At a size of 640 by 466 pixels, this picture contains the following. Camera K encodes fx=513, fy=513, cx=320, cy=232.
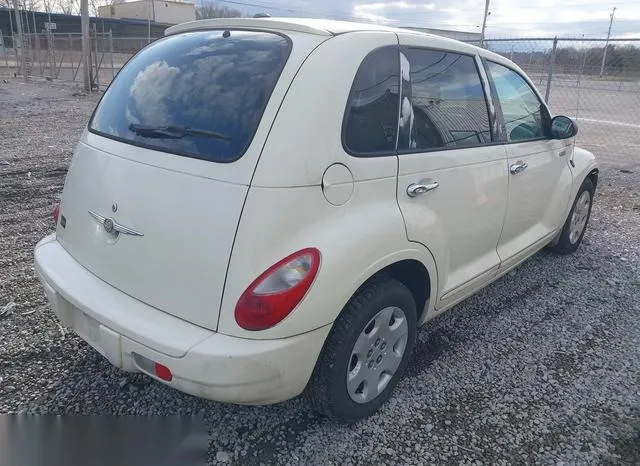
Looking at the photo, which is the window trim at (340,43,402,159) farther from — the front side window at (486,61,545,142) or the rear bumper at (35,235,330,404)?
the front side window at (486,61,545,142)

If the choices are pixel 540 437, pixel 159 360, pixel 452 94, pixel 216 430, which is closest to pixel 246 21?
pixel 452 94

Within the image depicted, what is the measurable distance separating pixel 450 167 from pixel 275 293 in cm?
132

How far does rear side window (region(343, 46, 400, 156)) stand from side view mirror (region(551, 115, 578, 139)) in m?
1.95

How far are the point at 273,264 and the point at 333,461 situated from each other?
3.29ft

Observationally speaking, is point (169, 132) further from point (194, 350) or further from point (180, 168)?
point (194, 350)

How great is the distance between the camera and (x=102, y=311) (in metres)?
2.21

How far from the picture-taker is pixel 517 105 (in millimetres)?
3617

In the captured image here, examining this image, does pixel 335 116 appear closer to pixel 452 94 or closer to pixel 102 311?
pixel 452 94

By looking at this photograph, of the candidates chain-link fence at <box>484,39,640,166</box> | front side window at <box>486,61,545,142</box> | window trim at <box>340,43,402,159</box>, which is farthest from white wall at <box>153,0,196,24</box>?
window trim at <box>340,43,402,159</box>

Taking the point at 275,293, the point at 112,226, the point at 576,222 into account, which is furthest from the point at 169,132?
the point at 576,222

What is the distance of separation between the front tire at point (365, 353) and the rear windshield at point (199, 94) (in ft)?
2.88

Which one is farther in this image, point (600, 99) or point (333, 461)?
point (600, 99)

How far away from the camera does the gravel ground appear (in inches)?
95.6

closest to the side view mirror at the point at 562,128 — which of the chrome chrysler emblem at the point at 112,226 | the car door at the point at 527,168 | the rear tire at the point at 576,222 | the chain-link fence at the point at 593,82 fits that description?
the car door at the point at 527,168
